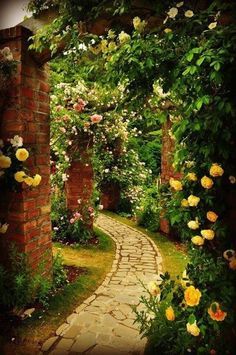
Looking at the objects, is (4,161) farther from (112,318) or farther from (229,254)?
(229,254)

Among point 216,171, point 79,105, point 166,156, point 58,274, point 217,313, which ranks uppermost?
point 79,105

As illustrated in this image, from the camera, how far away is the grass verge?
3.25 meters

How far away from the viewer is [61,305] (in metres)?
4.09

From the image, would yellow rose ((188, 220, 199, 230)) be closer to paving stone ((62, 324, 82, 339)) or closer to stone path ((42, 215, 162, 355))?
stone path ((42, 215, 162, 355))

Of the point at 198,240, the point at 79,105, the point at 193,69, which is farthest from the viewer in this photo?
the point at 79,105

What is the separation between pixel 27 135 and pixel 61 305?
6.97 ft

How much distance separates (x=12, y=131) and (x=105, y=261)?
326cm

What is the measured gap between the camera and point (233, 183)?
8.41 feet

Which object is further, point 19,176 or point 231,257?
point 19,176

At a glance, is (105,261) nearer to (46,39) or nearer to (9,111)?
(9,111)

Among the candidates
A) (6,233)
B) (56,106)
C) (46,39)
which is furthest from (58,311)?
(56,106)

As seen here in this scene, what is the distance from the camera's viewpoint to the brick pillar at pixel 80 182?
728cm

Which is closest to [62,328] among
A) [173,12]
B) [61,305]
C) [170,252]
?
[61,305]

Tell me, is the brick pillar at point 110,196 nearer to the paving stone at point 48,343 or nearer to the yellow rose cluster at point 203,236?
the paving stone at point 48,343
